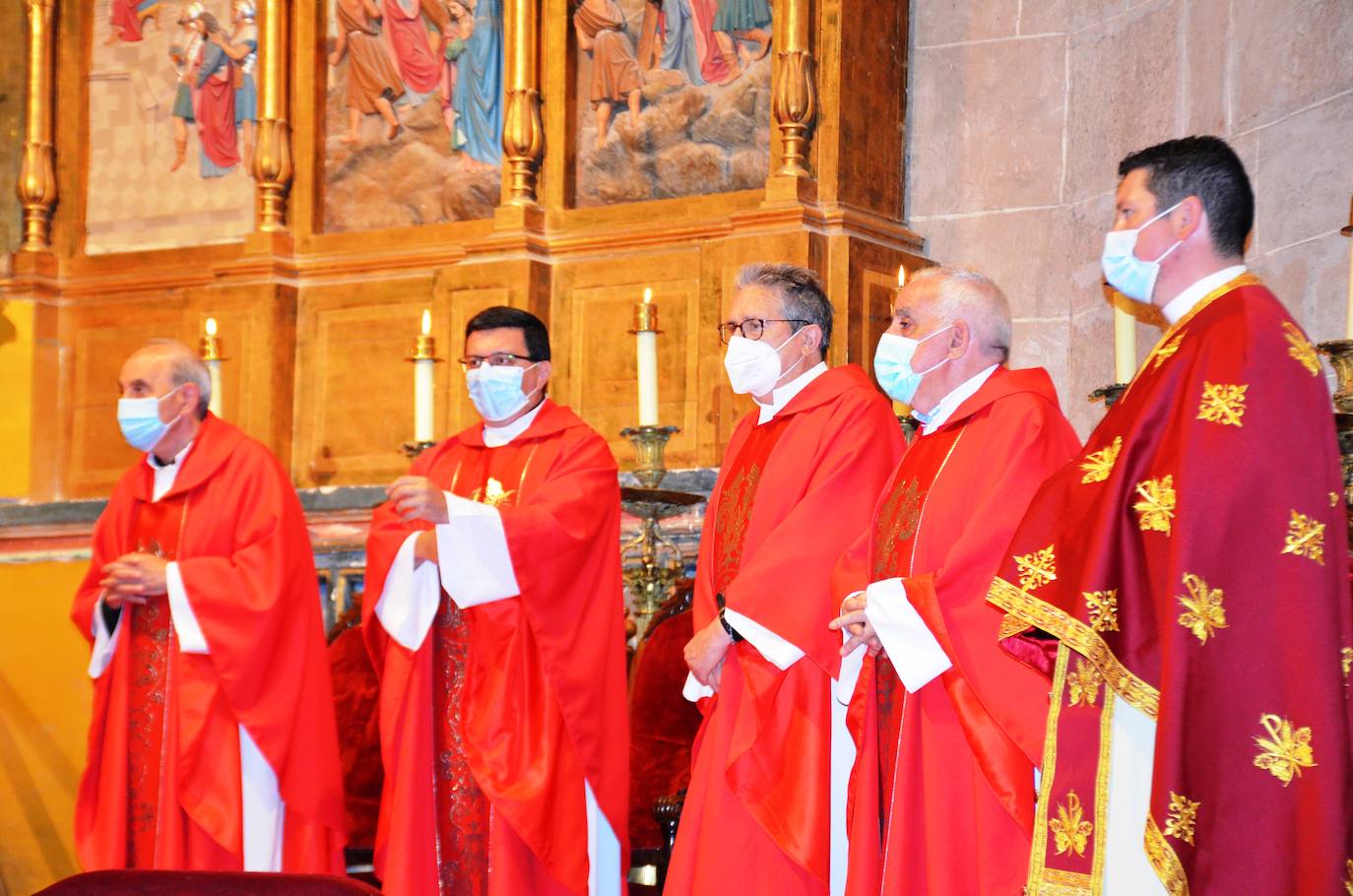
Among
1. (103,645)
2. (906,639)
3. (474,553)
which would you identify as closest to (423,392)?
(474,553)

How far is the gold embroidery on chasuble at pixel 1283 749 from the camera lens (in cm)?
301

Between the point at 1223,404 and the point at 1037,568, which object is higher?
the point at 1223,404

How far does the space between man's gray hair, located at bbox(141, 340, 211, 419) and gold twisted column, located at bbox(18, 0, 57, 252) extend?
3053 millimetres

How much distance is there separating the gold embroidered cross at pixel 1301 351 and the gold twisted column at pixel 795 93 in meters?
3.86

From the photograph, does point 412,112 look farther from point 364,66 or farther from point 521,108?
point 521,108

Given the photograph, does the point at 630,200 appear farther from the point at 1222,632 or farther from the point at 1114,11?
the point at 1222,632

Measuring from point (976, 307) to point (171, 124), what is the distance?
17.4 ft

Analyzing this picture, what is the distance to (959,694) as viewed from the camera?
13.2ft

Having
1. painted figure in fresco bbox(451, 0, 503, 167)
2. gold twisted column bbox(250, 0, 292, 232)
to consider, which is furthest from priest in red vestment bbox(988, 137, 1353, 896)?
gold twisted column bbox(250, 0, 292, 232)

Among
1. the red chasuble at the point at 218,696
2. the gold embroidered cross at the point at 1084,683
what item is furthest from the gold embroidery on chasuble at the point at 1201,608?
the red chasuble at the point at 218,696

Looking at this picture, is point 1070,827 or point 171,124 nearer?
point 1070,827

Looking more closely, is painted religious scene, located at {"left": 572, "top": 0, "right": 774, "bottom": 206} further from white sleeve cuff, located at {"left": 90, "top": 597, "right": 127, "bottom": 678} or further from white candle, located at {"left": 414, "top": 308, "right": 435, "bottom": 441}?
white sleeve cuff, located at {"left": 90, "top": 597, "right": 127, "bottom": 678}

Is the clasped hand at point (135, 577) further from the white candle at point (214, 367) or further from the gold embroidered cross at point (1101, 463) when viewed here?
the gold embroidered cross at point (1101, 463)

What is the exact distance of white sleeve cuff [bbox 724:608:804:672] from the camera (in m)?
4.47
